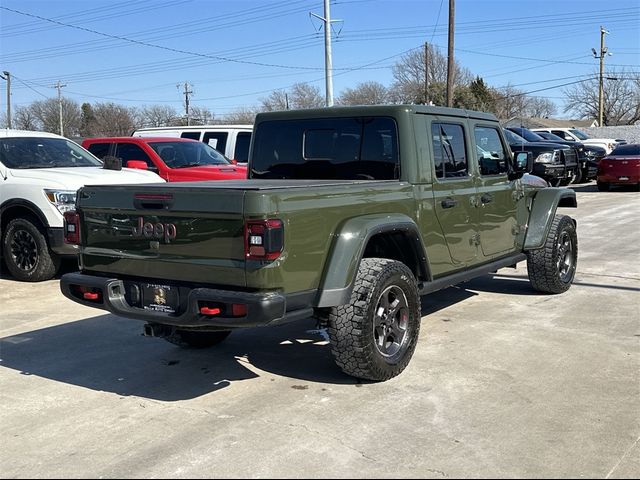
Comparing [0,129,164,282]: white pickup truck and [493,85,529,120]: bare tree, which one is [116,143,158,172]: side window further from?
[493,85,529,120]: bare tree

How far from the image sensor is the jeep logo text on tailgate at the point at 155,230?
14.1 feet

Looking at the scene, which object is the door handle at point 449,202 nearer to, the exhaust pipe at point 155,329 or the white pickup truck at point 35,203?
the exhaust pipe at point 155,329

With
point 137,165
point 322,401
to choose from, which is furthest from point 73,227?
point 137,165

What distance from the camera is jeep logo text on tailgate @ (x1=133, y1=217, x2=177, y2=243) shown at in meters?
4.31

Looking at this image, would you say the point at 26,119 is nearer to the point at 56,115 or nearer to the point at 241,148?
the point at 56,115

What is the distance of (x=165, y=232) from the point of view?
171 inches

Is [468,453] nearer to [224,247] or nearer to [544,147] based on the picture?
[224,247]

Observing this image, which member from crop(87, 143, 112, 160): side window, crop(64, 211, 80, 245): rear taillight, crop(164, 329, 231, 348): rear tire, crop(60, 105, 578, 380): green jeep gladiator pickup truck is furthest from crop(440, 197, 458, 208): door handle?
crop(87, 143, 112, 160): side window

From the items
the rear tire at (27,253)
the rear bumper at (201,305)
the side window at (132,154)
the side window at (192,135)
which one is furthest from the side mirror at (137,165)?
the rear bumper at (201,305)

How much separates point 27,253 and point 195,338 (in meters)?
3.95

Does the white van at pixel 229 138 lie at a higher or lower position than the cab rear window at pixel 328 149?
higher

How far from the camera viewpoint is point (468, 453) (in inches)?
143

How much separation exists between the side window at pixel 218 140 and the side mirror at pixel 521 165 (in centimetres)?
811

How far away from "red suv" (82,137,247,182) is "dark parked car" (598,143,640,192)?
13.3m
